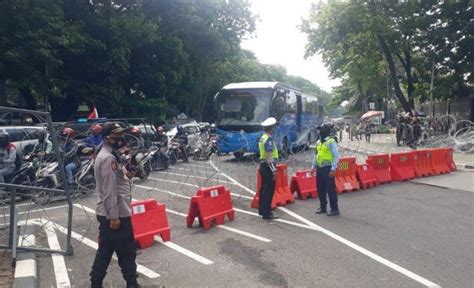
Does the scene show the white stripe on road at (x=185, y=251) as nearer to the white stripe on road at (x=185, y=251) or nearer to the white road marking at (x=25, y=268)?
the white stripe on road at (x=185, y=251)

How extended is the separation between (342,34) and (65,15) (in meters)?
17.2

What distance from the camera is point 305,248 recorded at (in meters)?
6.95

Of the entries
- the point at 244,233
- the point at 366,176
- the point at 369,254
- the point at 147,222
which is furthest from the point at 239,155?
the point at 369,254

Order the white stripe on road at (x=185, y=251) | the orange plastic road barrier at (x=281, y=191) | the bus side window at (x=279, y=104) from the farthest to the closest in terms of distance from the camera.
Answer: the bus side window at (x=279, y=104) → the orange plastic road barrier at (x=281, y=191) → the white stripe on road at (x=185, y=251)

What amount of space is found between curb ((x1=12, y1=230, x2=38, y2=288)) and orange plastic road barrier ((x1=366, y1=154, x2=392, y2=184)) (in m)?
9.51

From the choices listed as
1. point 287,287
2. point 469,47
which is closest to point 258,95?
point 287,287

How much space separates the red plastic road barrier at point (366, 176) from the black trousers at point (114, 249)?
28.4 feet

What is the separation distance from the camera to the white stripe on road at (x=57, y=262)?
5.67 meters

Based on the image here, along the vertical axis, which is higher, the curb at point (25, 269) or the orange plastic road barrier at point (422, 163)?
the orange plastic road barrier at point (422, 163)

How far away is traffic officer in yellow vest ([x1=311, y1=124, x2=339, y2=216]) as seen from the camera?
9.14m

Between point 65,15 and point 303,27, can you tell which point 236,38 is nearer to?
point 303,27

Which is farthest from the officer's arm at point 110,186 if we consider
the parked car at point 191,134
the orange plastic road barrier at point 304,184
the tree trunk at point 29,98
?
the tree trunk at point 29,98

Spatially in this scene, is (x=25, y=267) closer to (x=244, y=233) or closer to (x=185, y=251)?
(x=185, y=251)

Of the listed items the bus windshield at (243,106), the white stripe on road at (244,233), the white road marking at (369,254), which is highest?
the bus windshield at (243,106)
